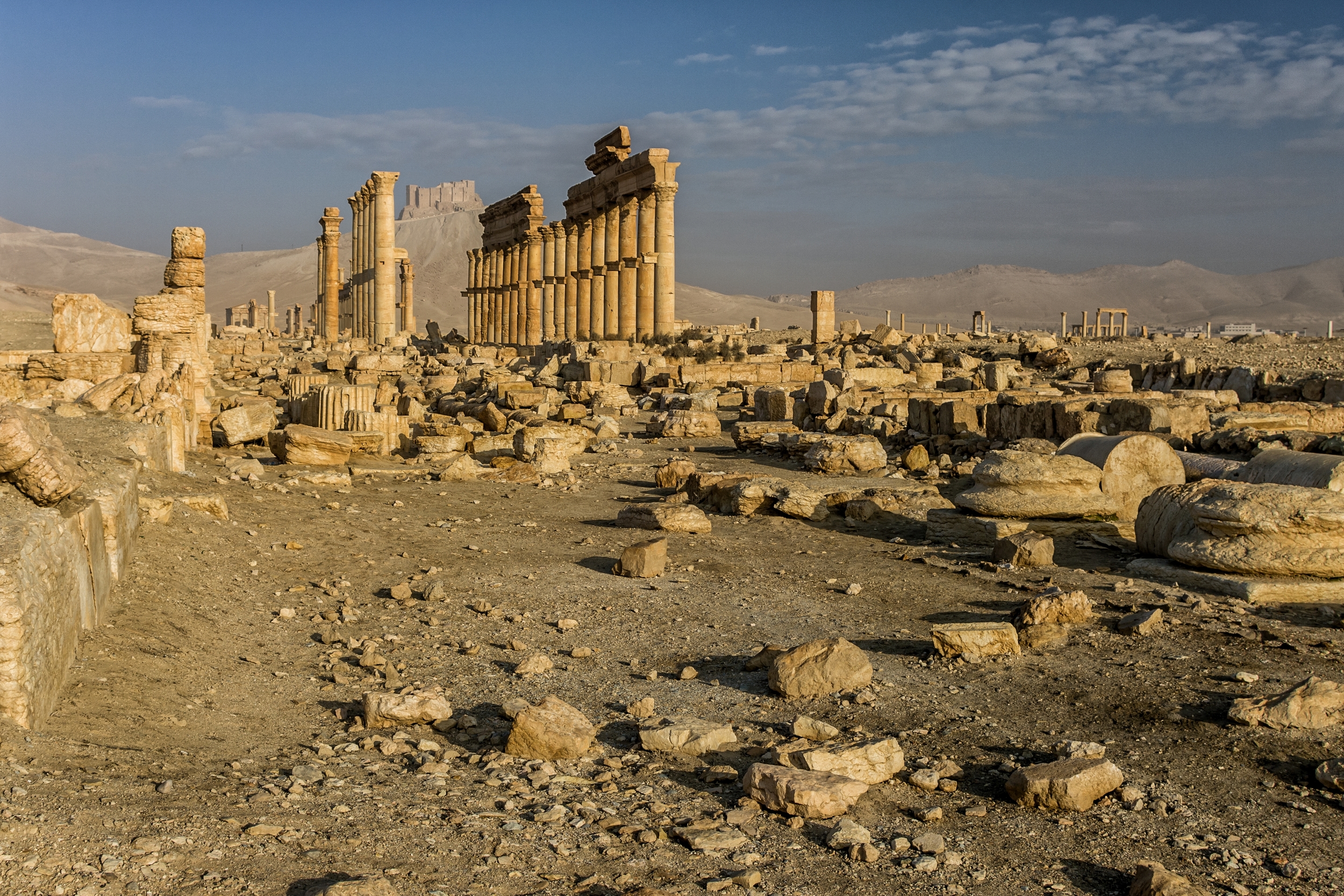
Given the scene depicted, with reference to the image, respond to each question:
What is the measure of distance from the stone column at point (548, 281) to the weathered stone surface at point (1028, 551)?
1424 inches

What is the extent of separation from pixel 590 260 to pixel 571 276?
4388 mm

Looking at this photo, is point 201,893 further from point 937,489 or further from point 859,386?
point 859,386

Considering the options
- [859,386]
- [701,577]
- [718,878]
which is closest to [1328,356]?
[859,386]

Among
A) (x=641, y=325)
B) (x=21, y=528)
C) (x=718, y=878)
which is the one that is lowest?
(x=718, y=878)

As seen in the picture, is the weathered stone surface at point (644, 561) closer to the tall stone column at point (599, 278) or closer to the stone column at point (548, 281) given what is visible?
the tall stone column at point (599, 278)

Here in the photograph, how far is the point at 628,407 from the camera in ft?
74.0

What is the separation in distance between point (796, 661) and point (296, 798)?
8.80ft

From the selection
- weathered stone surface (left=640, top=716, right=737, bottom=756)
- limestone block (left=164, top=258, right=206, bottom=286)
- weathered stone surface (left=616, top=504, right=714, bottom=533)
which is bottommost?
weathered stone surface (left=640, top=716, right=737, bottom=756)

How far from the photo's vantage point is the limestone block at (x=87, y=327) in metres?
15.8

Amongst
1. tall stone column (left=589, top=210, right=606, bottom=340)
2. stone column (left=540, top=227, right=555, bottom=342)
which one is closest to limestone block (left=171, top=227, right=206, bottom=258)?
tall stone column (left=589, top=210, right=606, bottom=340)

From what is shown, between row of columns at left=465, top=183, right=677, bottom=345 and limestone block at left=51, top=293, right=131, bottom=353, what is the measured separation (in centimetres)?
1828

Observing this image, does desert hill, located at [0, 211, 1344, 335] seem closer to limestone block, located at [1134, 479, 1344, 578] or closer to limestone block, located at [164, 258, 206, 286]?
limestone block, located at [164, 258, 206, 286]

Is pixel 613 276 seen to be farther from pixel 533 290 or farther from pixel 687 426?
pixel 687 426

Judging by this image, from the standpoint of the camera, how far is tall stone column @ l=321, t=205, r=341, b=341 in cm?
5400
